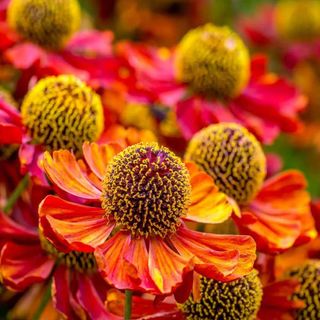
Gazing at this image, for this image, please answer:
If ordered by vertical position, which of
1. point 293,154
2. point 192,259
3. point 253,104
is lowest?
point 293,154

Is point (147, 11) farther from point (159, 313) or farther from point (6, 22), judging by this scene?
point (159, 313)

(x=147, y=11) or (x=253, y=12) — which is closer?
(x=147, y=11)

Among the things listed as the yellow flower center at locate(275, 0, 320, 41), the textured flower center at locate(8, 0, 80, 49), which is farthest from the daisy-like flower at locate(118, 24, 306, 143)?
the yellow flower center at locate(275, 0, 320, 41)

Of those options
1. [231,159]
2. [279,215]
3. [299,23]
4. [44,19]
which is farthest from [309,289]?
[299,23]

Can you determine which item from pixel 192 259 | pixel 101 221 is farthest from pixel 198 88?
pixel 192 259

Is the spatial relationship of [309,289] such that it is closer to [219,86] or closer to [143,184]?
[143,184]

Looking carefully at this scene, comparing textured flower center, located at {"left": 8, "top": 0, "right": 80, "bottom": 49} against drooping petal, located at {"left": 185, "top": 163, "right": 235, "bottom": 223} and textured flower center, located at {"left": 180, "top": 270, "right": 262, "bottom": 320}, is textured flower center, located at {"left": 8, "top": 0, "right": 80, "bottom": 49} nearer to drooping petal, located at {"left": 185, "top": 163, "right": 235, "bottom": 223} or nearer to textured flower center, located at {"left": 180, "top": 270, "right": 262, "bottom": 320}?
drooping petal, located at {"left": 185, "top": 163, "right": 235, "bottom": 223}
